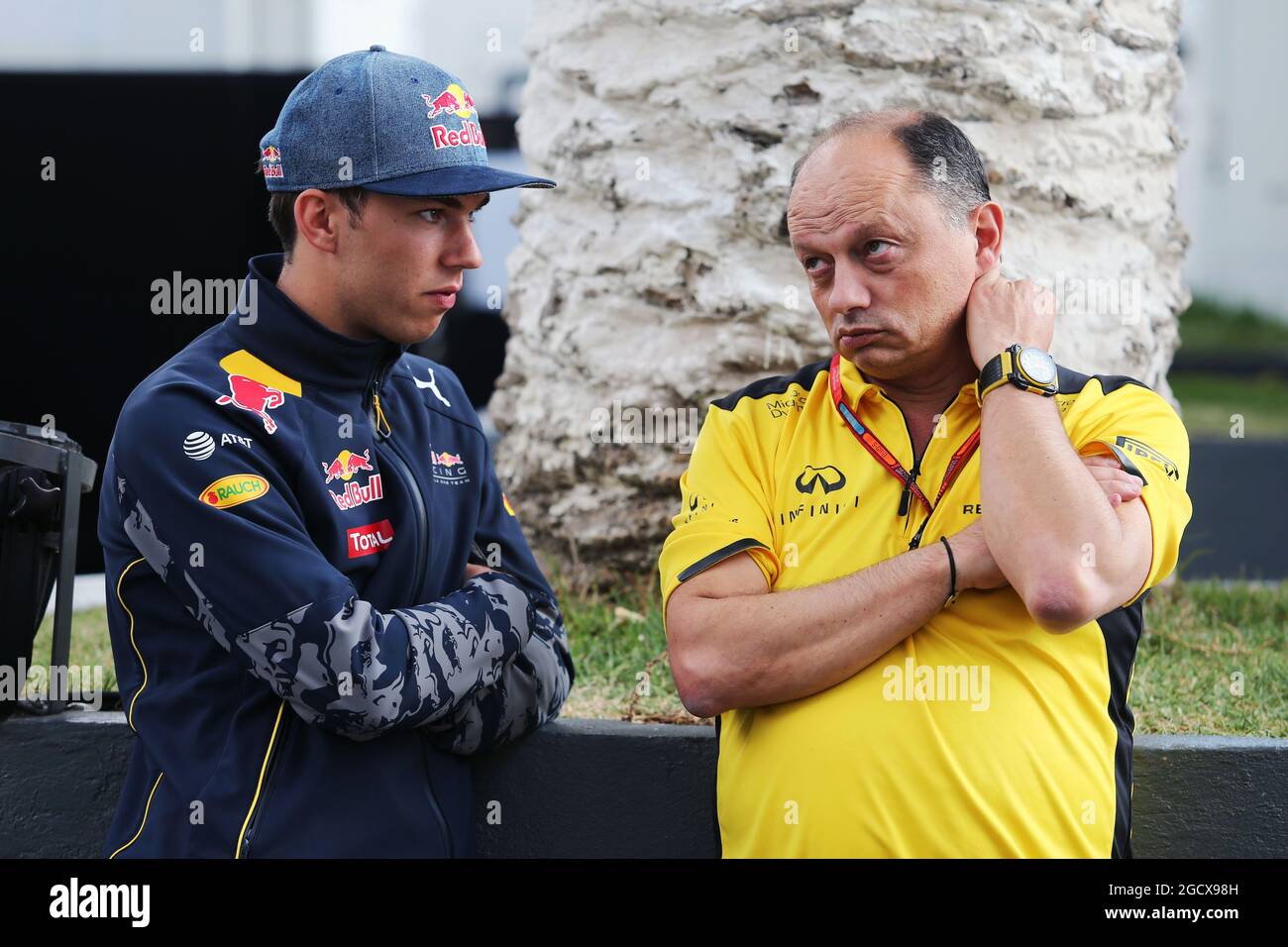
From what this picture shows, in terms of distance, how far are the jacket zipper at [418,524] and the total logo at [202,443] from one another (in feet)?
1.07

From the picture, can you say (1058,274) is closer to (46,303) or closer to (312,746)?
(312,746)

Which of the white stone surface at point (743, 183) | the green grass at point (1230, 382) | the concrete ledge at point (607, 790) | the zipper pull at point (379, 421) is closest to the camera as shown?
the zipper pull at point (379, 421)

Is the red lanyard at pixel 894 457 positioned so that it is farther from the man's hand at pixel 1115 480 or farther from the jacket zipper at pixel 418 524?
the jacket zipper at pixel 418 524

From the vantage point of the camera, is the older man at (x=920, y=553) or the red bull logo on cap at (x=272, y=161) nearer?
the older man at (x=920, y=553)

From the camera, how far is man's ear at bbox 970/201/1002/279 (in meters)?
2.73

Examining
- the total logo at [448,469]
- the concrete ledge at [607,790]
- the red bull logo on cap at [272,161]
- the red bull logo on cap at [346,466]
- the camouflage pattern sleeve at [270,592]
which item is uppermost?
the red bull logo on cap at [272,161]

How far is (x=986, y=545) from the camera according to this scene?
244 cm

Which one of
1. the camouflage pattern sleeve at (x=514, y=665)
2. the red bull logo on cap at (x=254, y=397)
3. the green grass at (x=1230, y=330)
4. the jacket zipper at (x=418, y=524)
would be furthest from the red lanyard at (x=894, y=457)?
the green grass at (x=1230, y=330)

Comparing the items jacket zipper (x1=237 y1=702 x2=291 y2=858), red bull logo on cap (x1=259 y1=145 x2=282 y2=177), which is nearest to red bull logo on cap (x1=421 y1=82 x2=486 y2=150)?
red bull logo on cap (x1=259 y1=145 x2=282 y2=177)

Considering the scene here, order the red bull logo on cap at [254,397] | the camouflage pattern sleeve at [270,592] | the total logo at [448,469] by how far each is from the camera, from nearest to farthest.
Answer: the camouflage pattern sleeve at [270,592], the red bull logo on cap at [254,397], the total logo at [448,469]

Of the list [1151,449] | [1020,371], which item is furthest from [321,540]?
[1151,449]

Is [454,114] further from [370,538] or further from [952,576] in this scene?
[952,576]

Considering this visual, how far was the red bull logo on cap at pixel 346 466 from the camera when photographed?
101 inches
